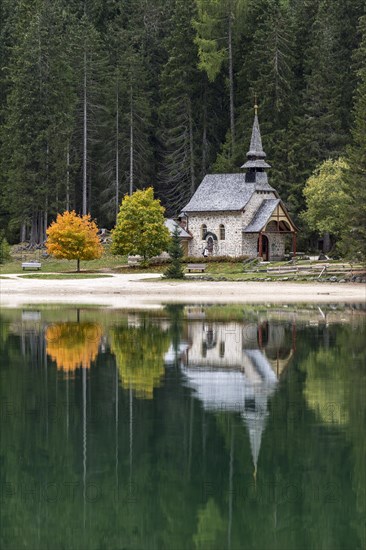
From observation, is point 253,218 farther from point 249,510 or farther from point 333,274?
point 249,510

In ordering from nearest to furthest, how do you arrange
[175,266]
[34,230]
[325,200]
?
[175,266] < [325,200] < [34,230]

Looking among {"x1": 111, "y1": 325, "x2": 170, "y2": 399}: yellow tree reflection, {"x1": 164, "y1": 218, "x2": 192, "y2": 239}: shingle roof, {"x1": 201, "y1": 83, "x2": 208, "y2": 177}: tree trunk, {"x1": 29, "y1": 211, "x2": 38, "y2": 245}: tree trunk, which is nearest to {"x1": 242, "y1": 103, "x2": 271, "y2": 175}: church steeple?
{"x1": 164, "y1": 218, "x2": 192, "y2": 239}: shingle roof

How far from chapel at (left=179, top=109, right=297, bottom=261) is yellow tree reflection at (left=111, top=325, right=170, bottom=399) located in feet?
137

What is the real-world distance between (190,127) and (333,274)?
33.7m

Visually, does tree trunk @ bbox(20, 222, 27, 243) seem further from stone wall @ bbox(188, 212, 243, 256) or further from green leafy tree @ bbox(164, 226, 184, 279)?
green leafy tree @ bbox(164, 226, 184, 279)

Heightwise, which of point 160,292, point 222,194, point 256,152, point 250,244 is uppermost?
point 256,152

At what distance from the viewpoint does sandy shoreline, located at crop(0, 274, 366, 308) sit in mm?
50844

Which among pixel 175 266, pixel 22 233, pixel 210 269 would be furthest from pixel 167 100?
pixel 175 266

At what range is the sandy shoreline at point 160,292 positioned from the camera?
50844 millimetres

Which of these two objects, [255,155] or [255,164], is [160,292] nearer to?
[255,164]

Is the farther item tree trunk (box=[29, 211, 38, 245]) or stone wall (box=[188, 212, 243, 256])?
tree trunk (box=[29, 211, 38, 245])

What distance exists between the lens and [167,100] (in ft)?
312

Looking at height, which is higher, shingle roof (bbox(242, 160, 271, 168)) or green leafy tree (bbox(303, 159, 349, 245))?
shingle roof (bbox(242, 160, 271, 168))

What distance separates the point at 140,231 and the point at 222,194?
9663 millimetres
